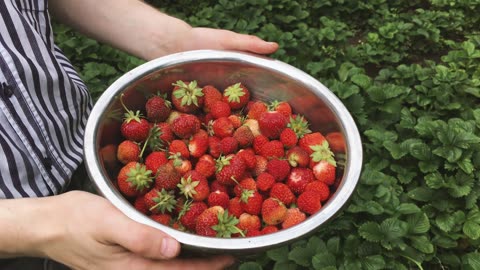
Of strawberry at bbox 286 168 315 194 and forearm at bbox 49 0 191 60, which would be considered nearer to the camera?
strawberry at bbox 286 168 315 194

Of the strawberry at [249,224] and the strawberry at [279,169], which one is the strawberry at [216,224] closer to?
the strawberry at [249,224]

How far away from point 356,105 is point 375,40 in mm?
589

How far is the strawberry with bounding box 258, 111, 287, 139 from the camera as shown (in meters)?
1.08

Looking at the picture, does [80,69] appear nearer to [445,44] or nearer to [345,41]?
[345,41]

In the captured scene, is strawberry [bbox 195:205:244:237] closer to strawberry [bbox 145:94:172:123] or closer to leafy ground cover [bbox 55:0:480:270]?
strawberry [bbox 145:94:172:123]

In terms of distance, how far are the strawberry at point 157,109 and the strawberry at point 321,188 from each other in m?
0.35

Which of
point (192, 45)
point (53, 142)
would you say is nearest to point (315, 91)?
point (192, 45)

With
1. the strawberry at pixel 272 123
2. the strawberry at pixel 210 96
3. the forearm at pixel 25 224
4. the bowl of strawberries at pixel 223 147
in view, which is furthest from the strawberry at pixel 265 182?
the forearm at pixel 25 224

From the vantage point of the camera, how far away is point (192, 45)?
1.26 m

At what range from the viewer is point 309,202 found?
0.99m

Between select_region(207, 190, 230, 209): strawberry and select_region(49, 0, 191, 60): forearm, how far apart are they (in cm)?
43

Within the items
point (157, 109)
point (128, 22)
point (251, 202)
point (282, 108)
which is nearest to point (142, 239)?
point (251, 202)

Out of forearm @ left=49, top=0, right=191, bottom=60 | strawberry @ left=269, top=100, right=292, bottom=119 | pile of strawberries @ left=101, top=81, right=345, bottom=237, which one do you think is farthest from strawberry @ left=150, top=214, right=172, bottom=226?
forearm @ left=49, top=0, right=191, bottom=60

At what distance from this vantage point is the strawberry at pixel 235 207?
3.31 ft
